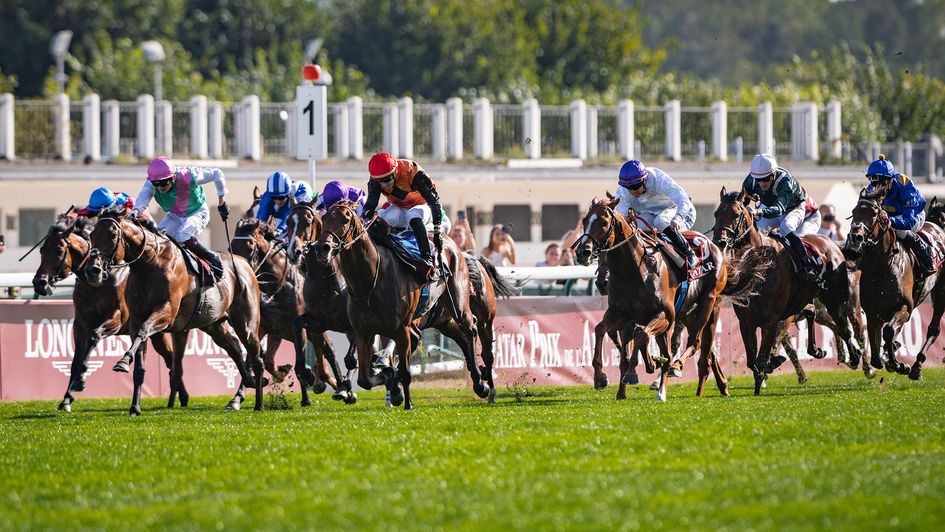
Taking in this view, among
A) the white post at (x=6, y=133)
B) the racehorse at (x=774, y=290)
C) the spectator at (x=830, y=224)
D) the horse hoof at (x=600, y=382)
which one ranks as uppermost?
→ the white post at (x=6, y=133)

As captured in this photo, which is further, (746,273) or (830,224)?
(830,224)

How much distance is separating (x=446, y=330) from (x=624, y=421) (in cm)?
393

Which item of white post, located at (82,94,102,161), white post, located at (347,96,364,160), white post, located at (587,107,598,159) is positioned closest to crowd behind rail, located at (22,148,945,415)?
white post, located at (82,94,102,161)

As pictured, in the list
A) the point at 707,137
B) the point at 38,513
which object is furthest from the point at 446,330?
the point at 707,137

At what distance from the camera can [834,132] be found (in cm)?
3631

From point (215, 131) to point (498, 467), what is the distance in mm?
23229

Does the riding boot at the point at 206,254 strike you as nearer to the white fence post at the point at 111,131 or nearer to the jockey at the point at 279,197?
the jockey at the point at 279,197

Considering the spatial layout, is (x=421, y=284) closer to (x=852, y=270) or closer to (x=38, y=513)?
(x=852, y=270)

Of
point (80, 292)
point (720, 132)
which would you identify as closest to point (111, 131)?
point (720, 132)

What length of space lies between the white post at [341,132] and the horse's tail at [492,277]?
1599 cm

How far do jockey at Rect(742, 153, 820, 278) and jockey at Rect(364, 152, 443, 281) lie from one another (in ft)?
10.9

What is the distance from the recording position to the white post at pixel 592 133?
33.8 meters

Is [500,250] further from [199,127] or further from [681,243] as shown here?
[199,127]

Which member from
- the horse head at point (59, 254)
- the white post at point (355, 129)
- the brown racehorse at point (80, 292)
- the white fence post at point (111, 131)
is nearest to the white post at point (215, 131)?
the white fence post at point (111, 131)
